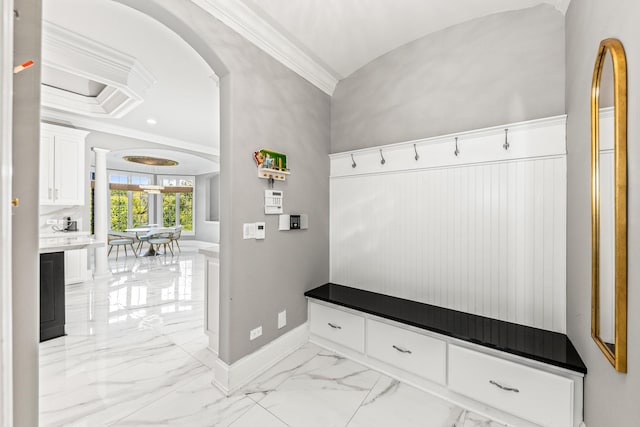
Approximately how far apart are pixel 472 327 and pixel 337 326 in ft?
3.45

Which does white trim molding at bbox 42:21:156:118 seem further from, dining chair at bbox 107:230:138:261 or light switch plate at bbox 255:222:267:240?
dining chair at bbox 107:230:138:261

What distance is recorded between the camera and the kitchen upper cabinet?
3975mm

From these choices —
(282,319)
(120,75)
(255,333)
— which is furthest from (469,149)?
(120,75)

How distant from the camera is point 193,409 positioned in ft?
5.50

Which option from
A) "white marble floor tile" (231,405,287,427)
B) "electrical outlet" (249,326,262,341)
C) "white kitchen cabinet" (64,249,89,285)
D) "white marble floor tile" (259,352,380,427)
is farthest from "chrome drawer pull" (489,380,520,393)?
"white kitchen cabinet" (64,249,89,285)

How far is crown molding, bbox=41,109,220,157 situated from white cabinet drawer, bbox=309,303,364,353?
4.70m

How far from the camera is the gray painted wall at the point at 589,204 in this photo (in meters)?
0.87

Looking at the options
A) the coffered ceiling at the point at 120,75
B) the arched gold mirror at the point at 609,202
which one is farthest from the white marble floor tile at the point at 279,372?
the coffered ceiling at the point at 120,75

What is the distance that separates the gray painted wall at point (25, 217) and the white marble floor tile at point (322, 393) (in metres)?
1.25

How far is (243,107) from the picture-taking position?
195cm

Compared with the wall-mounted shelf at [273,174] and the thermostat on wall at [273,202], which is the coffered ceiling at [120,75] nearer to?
the wall-mounted shelf at [273,174]

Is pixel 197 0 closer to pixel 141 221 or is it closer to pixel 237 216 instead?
pixel 237 216

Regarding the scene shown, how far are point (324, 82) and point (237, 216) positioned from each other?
1.76m

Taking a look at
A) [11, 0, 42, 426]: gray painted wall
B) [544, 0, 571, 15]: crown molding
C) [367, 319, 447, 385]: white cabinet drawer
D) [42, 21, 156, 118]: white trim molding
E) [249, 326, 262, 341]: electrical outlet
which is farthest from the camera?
[42, 21, 156, 118]: white trim molding
